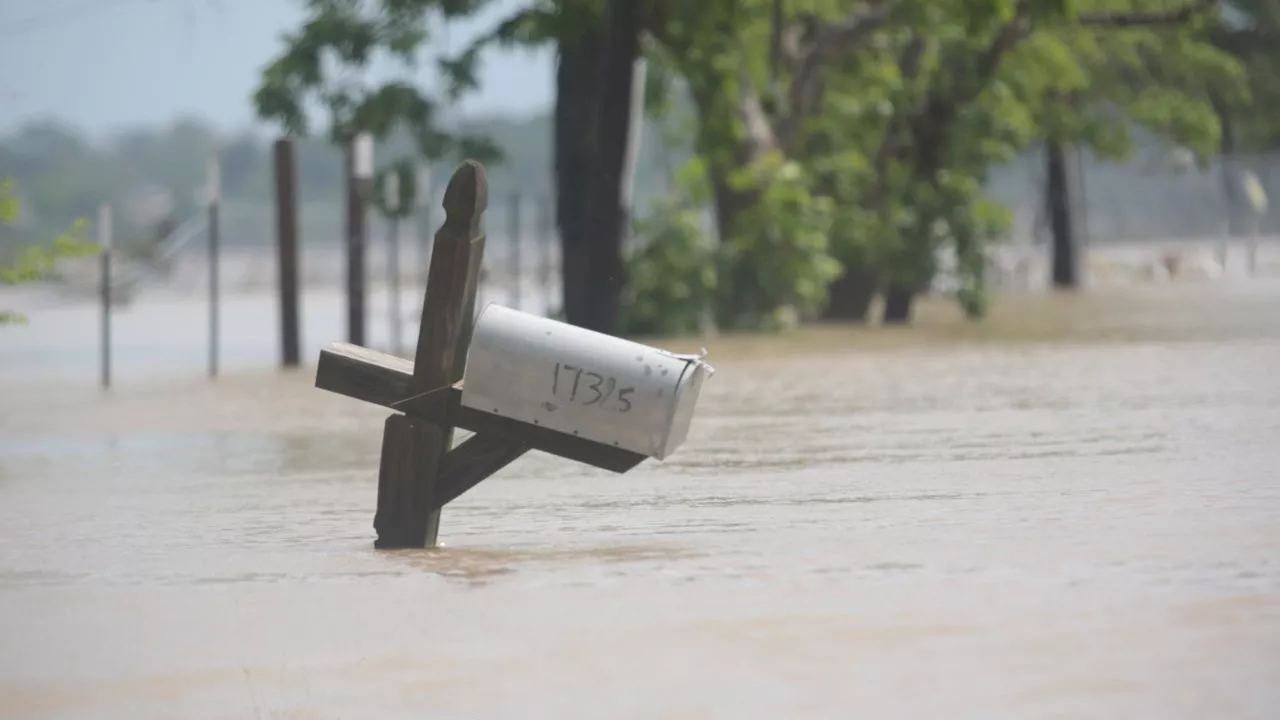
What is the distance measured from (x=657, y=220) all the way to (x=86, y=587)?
21489mm

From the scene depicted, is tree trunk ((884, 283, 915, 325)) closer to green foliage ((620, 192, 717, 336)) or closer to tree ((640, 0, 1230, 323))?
tree ((640, 0, 1230, 323))

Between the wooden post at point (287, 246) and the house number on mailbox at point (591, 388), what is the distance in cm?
1754

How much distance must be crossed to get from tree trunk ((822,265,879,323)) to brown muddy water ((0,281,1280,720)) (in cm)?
1827

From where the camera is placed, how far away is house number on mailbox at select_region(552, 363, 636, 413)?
28.5ft

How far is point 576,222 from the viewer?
2822 cm

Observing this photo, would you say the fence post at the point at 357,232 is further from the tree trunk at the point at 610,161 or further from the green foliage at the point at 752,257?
the green foliage at the point at 752,257

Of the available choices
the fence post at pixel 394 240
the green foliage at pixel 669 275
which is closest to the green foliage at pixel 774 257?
the green foliage at pixel 669 275

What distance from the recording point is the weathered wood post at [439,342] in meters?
8.85

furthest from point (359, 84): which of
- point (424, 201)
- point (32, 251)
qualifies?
point (32, 251)

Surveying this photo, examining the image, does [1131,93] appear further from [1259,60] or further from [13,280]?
[13,280]

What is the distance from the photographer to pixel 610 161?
27.8 metres

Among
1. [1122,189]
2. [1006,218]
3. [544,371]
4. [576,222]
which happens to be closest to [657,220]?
[576,222]

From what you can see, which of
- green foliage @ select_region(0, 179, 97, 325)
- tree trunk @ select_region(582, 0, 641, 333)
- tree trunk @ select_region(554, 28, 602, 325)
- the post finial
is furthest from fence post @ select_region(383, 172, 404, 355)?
the post finial

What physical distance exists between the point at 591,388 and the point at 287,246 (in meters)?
18.1
